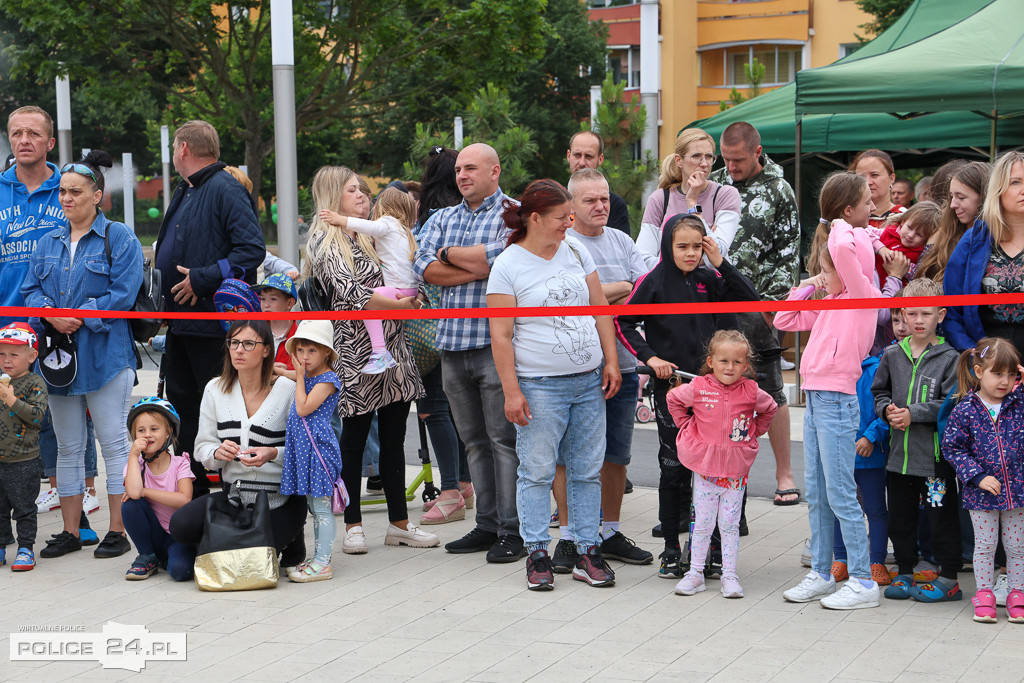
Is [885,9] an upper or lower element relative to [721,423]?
upper

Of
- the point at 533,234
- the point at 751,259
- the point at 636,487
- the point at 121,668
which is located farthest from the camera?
the point at 636,487

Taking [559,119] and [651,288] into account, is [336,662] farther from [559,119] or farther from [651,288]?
[559,119]

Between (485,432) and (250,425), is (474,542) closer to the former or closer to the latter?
(485,432)

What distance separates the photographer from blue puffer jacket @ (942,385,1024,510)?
14.7ft

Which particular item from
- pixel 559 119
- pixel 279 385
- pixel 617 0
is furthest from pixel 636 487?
pixel 617 0

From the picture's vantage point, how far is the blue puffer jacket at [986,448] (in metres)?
4.47

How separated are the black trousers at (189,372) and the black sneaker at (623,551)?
224 cm

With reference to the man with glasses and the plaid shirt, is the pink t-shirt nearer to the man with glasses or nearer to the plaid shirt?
the plaid shirt

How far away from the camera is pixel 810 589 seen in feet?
15.9

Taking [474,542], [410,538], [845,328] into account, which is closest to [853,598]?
[845,328]

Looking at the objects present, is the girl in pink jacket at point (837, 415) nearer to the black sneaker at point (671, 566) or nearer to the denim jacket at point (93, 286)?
the black sneaker at point (671, 566)

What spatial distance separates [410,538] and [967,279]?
9.65 feet

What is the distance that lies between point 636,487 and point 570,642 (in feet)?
10.1

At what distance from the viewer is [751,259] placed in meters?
6.48
